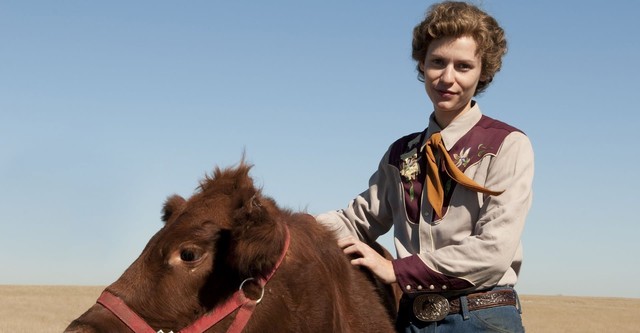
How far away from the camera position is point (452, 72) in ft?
17.6

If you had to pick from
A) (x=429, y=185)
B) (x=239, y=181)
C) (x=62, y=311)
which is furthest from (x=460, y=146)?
(x=62, y=311)

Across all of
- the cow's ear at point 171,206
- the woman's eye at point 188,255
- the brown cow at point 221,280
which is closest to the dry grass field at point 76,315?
the cow's ear at point 171,206

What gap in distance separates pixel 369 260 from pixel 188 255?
4.27ft

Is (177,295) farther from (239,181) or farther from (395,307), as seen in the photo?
(395,307)

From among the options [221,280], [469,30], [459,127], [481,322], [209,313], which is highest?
[469,30]

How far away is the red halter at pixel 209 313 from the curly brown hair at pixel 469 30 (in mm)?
2109

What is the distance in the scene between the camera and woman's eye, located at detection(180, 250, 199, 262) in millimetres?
4188

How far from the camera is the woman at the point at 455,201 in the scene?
4.88 metres

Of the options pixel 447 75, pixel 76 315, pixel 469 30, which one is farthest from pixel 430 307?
pixel 76 315

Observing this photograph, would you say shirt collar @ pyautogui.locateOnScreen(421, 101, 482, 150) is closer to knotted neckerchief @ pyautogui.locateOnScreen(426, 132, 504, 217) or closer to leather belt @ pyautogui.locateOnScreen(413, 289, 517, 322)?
knotted neckerchief @ pyautogui.locateOnScreen(426, 132, 504, 217)

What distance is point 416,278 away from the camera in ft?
16.3

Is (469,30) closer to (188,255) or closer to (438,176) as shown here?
(438,176)

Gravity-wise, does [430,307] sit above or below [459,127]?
below

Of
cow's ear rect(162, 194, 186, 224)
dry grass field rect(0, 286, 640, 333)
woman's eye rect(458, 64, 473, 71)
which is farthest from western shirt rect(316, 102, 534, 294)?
dry grass field rect(0, 286, 640, 333)
